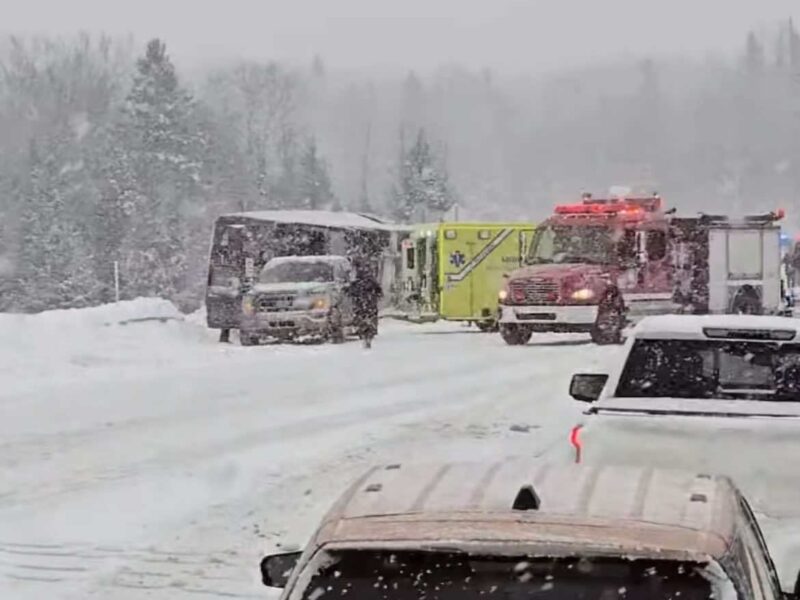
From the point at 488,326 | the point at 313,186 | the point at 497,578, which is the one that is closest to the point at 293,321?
the point at 488,326

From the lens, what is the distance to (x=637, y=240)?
29.3 m

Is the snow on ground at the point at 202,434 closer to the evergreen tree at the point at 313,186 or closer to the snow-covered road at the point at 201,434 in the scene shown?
the snow-covered road at the point at 201,434

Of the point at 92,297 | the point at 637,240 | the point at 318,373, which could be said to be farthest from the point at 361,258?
the point at 92,297

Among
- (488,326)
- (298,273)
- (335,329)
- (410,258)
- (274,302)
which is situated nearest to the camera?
(274,302)

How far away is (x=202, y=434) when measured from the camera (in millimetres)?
14891

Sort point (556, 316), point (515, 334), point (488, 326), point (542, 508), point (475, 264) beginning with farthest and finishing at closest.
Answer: point (475, 264), point (488, 326), point (515, 334), point (556, 316), point (542, 508)

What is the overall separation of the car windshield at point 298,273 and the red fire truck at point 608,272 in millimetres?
3514

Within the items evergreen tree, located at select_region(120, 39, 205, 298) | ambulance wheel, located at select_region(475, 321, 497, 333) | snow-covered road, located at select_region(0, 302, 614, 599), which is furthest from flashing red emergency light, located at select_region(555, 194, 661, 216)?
evergreen tree, located at select_region(120, 39, 205, 298)

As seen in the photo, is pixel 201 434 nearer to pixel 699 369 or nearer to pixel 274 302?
pixel 699 369

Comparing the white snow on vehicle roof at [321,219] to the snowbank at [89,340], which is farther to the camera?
the white snow on vehicle roof at [321,219]

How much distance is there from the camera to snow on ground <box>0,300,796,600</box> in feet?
30.9

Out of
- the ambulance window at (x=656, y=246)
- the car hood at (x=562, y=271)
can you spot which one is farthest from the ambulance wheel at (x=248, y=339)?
the ambulance window at (x=656, y=246)

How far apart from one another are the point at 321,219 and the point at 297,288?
18.0m

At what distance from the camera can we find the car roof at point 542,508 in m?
3.44
